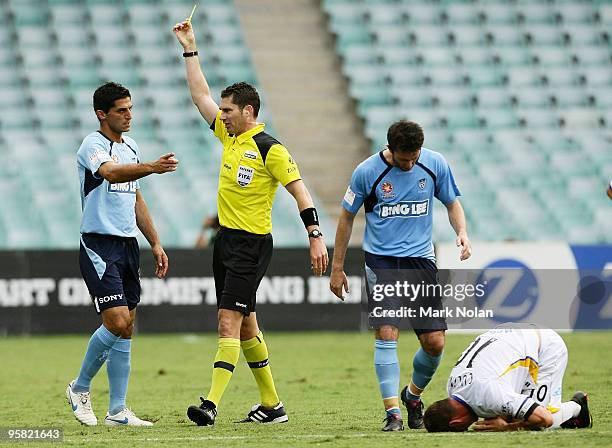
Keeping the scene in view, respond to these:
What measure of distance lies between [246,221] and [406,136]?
49.7 inches

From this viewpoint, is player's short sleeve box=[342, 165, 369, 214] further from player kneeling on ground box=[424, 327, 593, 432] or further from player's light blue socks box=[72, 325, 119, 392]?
player's light blue socks box=[72, 325, 119, 392]

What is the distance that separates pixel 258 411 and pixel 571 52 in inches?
654

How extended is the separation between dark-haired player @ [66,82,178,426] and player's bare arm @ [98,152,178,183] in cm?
13

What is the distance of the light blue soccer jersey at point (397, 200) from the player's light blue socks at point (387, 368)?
0.64 metres

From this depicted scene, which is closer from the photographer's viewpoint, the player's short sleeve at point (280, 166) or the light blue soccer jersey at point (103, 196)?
the player's short sleeve at point (280, 166)

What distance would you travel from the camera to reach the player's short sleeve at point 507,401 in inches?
286

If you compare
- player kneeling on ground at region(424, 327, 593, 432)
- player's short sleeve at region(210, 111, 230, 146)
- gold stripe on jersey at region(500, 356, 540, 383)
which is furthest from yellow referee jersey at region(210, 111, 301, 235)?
gold stripe on jersey at region(500, 356, 540, 383)

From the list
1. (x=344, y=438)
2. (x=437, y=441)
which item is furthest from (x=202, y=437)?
(x=437, y=441)

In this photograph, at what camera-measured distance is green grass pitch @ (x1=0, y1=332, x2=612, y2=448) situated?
7.24 m

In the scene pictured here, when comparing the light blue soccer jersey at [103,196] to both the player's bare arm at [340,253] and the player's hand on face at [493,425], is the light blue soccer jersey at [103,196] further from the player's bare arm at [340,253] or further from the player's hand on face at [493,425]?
the player's hand on face at [493,425]

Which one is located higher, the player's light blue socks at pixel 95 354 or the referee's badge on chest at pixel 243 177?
the referee's badge on chest at pixel 243 177

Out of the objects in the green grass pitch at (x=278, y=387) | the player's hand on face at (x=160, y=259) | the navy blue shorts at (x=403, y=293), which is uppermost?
the player's hand on face at (x=160, y=259)

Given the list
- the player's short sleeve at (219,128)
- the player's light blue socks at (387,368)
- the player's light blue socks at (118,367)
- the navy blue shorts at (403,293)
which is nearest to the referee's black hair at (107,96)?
the player's short sleeve at (219,128)

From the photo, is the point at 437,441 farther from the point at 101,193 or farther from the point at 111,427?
the point at 101,193
